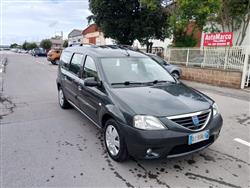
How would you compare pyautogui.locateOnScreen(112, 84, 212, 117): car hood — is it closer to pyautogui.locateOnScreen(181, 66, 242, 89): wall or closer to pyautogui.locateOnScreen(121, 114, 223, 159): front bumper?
pyautogui.locateOnScreen(121, 114, 223, 159): front bumper

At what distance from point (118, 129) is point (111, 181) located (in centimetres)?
68

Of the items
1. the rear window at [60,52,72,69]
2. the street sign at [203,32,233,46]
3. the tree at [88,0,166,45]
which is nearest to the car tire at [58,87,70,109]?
the rear window at [60,52,72,69]

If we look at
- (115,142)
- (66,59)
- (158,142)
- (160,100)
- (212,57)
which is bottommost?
(115,142)

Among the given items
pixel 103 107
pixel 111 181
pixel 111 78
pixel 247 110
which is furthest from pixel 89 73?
pixel 247 110

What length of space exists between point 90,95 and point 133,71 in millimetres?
893

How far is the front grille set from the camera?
9.64 feet

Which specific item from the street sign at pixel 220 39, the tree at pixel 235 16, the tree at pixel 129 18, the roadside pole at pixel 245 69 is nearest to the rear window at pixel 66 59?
the roadside pole at pixel 245 69

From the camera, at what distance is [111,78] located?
381 centimetres

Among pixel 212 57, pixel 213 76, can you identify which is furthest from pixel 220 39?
pixel 213 76

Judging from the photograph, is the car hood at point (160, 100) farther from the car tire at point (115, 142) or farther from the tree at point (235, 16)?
the tree at point (235, 16)

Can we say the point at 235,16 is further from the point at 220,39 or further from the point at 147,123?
the point at 147,123

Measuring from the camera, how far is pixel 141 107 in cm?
301

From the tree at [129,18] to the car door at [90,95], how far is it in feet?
49.4

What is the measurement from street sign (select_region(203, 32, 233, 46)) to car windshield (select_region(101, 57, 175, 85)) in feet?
24.4
